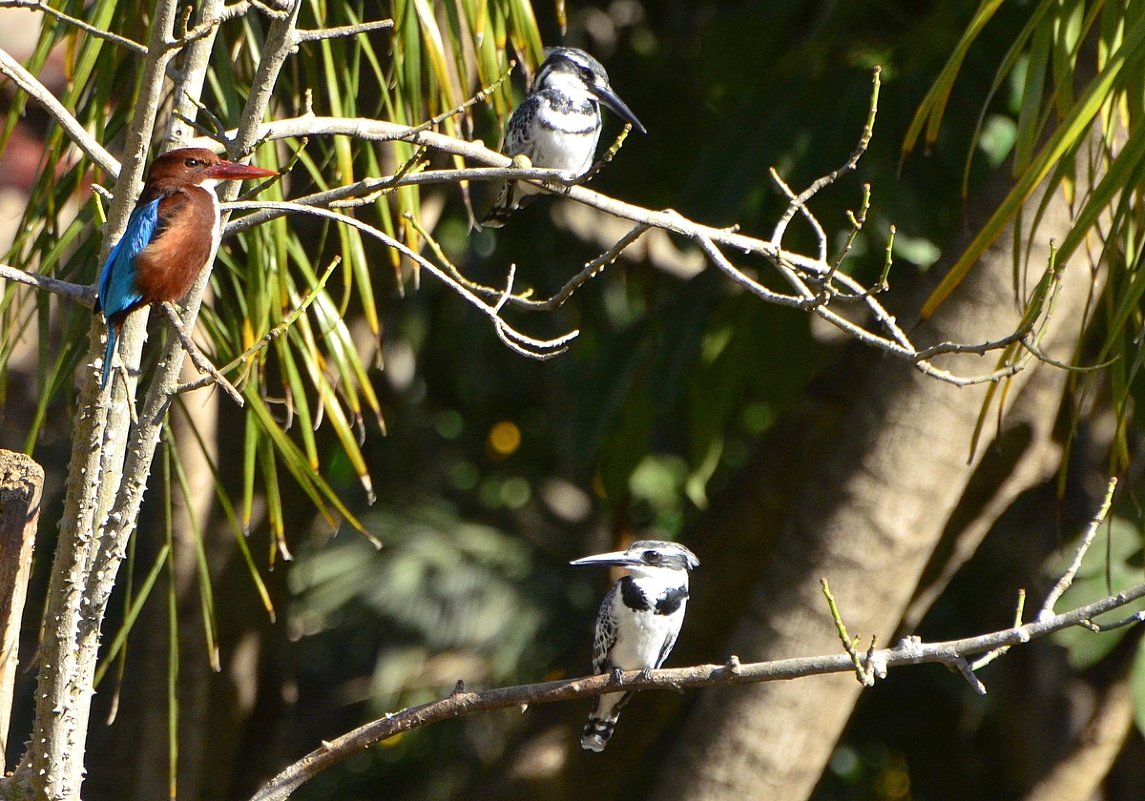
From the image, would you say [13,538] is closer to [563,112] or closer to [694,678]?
[694,678]

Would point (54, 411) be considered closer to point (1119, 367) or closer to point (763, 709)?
point (763, 709)

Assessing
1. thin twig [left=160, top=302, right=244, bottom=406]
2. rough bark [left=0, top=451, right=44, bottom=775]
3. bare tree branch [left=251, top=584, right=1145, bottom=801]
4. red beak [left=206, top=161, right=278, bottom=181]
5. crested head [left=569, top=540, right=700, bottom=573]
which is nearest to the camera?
thin twig [left=160, top=302, right=244, bottom=406]

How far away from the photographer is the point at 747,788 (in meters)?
3.66

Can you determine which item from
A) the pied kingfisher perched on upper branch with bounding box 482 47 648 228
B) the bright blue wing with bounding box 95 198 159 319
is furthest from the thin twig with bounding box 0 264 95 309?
the pied kingfisher perched on upper branch with bounding box 482 47 648 228

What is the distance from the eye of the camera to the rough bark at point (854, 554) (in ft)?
12.0

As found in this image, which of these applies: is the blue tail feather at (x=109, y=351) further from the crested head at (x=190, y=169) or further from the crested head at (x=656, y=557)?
the crested head at (x=656, y=557)

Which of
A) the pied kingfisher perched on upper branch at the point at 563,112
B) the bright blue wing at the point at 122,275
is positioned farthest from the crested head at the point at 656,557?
the bright blue wing at the point at 122,275

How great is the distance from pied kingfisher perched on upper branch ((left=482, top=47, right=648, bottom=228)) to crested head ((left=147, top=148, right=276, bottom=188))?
1519 mm

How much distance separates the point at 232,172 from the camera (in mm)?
2066

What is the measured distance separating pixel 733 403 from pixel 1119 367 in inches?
79.5

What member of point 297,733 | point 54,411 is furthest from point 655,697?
point 54,411

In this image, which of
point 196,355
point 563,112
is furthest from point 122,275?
point 563,112

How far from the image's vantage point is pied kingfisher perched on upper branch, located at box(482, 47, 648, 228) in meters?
3.66

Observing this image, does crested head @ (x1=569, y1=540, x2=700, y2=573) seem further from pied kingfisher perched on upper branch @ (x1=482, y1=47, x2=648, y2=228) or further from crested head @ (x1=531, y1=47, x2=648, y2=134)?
crested head @ (x1=531, y1=47, x2=648, y2=134)
